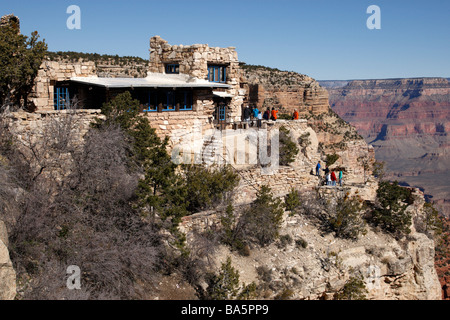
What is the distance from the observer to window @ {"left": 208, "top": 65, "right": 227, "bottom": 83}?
2780 cm

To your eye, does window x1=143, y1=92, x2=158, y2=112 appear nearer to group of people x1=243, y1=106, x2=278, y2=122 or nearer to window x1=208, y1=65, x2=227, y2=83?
window x1=208, y1=65, x2=227, y2=83

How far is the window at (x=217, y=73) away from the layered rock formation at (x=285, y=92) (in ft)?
90.4

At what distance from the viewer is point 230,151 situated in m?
22.8

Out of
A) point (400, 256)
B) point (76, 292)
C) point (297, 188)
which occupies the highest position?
point (297, 188)

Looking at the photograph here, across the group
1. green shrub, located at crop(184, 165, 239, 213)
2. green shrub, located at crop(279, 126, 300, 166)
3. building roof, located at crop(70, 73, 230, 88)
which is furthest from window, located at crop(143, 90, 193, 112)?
green shrub, located at crop(279, 126, 300, 166)

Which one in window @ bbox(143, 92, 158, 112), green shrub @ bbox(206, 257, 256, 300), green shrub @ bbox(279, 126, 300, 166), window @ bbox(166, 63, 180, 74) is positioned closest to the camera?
green shrub @ bbox(206, 257, 256, 300)

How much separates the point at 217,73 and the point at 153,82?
6.76 meters

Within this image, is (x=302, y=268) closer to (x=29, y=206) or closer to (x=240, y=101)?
(x=29, y=206)

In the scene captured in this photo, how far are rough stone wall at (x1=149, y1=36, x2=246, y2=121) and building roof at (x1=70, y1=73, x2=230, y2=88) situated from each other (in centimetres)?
68

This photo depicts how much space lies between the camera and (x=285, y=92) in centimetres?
5969

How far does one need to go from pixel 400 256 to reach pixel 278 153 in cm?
806

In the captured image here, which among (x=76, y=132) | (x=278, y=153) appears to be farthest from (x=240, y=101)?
(x=76, y=132)

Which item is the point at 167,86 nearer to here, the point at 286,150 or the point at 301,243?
the point at 286,150

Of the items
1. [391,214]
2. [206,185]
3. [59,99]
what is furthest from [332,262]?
[59,99]
